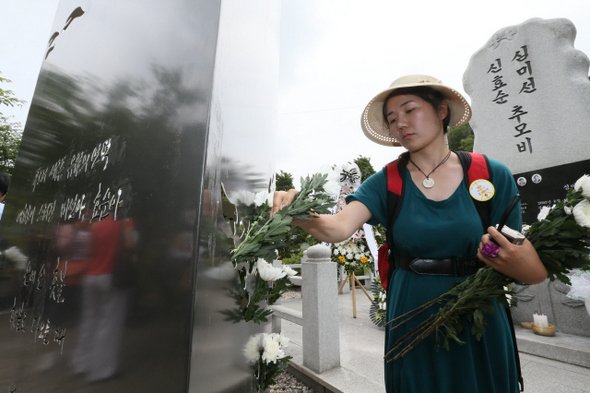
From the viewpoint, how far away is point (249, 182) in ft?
4.49

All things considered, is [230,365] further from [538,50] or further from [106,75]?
[538,50]

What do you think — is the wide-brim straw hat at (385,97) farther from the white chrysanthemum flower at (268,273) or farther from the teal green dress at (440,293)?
the white chrysanthemum flower at (268,273)

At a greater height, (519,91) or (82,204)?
(519,91)

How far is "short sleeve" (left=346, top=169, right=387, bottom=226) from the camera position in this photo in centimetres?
132

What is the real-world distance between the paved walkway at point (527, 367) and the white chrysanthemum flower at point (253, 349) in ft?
5.71

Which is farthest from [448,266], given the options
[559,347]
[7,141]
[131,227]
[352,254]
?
[7,141]

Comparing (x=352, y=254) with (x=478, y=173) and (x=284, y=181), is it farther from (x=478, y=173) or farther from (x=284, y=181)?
(x=284, y=181)

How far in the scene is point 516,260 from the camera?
0.97 m

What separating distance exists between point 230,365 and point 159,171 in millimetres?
814

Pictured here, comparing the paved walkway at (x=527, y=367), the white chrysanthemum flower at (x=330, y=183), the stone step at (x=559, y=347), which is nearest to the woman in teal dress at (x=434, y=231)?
the white chrysanthemum flower at (x=330, y=183)

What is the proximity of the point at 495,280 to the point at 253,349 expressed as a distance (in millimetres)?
1042

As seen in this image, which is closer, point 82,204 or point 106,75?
point 82,204

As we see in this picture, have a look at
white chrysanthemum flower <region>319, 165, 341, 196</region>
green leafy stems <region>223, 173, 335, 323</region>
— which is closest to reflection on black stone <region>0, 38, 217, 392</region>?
green leafy stems <region>223, 173, 335, 323</region>

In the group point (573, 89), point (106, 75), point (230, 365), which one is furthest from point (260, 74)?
point (573, 89)
